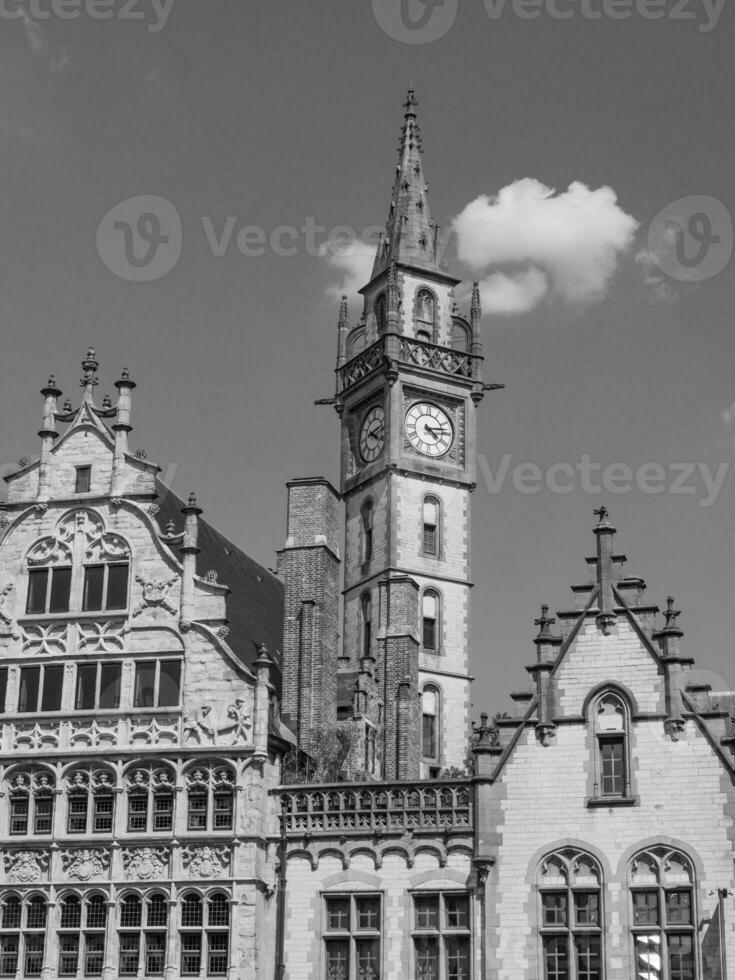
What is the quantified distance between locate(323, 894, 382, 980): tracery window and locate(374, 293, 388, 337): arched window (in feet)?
122

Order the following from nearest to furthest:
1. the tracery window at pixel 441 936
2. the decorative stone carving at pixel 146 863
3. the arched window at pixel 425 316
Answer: the tracery window at pixel 441 936, the decorative stone carving at pixel 146 863, the arched window at pixel 425 316

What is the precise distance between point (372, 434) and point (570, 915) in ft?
122

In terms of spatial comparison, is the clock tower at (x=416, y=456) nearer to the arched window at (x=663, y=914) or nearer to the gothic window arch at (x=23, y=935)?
the gothic window arch at (x=23, y=935)

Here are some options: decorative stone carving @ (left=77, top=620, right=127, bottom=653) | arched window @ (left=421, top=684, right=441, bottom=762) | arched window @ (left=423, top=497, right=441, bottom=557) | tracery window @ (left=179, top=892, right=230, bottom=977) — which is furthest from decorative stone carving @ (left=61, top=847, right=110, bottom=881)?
arched window @ (left=423, top=497, right=441, bottom=557)

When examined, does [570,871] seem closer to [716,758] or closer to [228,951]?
[716,758]

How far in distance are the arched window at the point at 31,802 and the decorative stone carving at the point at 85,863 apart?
981mm

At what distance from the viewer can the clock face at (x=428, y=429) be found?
7312 centimetres

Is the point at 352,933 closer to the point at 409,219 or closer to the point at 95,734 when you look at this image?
the point at 95,734

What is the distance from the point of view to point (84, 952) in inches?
1625

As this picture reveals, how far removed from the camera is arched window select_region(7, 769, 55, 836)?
42625mm

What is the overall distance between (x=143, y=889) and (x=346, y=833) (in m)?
5.17

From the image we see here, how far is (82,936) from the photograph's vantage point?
136ft

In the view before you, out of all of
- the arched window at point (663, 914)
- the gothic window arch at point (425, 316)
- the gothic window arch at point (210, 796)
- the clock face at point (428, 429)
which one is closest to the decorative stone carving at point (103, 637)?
the gothic window arch at point (210, 796)

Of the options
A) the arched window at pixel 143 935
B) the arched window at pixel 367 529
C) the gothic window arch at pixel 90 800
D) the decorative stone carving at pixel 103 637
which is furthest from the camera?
the arched window at pixel 367 529
